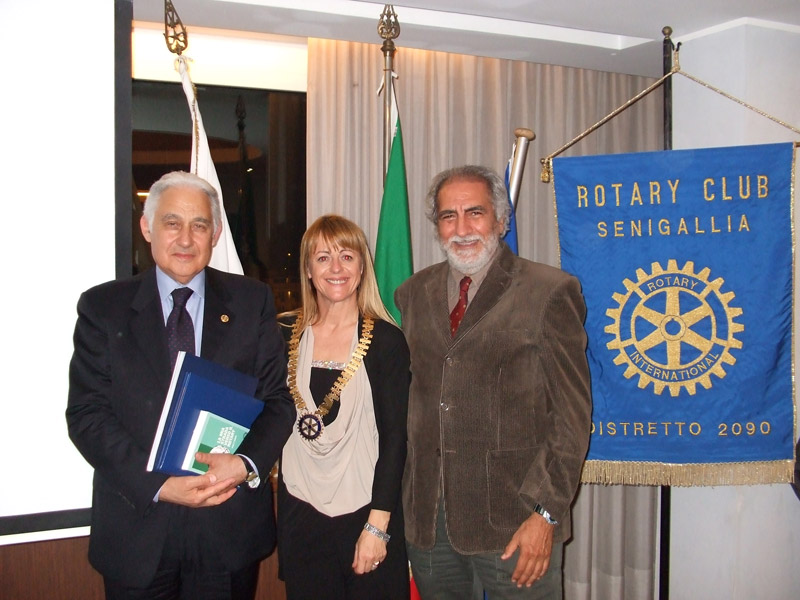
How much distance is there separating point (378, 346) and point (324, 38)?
6.13ft

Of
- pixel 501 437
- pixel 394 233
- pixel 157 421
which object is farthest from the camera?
pixel 394 233

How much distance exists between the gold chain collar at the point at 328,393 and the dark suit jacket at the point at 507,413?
0.24 meters

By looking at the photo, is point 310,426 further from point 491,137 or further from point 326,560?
point 491,137

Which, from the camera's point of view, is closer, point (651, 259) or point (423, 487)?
point (423, 487)

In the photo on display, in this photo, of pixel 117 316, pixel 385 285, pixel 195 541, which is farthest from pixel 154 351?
pixel 385 285

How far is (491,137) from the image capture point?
349 centimetres

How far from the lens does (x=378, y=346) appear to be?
1954 mm

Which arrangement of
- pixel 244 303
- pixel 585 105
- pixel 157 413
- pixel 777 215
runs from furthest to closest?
pixel 585 105, pixel 777 215, pixel 244 303, pixel 157 413

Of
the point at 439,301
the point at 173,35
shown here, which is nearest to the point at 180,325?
the point at 439,301

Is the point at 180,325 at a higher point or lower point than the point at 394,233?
lower

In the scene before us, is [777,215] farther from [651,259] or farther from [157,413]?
[157,413]

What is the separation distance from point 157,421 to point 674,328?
207 centimetres

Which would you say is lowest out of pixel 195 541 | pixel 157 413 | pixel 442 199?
pixel 195 541

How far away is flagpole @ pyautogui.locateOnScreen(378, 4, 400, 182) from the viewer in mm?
2803
